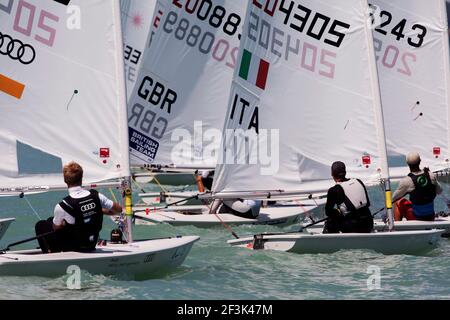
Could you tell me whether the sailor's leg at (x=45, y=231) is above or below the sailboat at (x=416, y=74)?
below

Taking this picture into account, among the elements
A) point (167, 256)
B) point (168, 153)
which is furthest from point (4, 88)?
point (168, 153)

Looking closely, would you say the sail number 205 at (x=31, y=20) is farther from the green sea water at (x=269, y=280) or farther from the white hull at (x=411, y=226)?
the white hull at (x=411, y=226)

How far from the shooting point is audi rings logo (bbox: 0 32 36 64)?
1314cm

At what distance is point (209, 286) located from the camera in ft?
40.1

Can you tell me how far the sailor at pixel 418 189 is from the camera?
15.1m

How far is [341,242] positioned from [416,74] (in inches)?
182

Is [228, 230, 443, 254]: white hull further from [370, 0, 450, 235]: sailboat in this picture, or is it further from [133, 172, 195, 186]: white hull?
[133, 172, 195, 186]: white hull

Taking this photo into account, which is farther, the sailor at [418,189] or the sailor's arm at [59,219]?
the sailor at [418,189]

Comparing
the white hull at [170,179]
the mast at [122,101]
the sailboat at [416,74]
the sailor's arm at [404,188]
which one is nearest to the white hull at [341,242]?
the sailor's arm at [404,188]

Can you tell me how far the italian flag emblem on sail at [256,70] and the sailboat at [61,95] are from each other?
282 centimetres

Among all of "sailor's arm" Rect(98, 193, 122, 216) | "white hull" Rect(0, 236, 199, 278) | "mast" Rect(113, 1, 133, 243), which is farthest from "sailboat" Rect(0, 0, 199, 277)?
"sailor's arm" Rect(98, 193, 122, 216)

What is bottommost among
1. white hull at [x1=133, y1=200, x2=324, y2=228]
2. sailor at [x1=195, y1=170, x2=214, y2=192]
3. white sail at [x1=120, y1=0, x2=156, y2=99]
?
white hull at [x1=133, y1=200, x2=324, y2=228]

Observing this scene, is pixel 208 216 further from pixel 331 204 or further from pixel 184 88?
pixel 331 204

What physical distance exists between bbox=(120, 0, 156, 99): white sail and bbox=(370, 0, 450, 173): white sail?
245 inches
